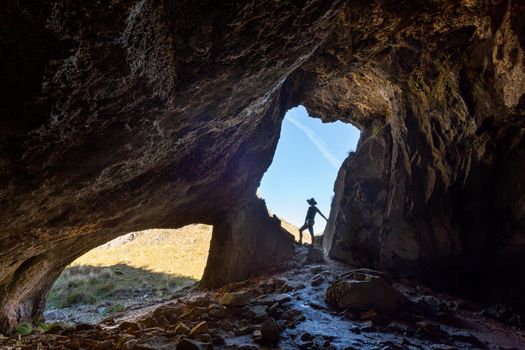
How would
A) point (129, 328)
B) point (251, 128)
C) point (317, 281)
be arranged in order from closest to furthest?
point (129, 328), point (251, 128), point (317, 281)

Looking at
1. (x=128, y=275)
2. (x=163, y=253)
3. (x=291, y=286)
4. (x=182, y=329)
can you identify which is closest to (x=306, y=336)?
(x=182, y=329)

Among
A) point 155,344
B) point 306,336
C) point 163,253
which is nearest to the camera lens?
point 155,344

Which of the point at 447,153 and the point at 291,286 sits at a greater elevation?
the point at 447,153

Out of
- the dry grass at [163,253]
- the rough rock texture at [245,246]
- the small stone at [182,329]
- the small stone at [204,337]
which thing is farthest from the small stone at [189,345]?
the dry grass at [163,253]

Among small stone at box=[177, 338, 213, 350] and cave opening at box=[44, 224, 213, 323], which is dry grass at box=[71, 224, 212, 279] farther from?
small stone at box=[177, 338, 213, 350]

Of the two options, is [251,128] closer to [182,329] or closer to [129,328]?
[182,329]

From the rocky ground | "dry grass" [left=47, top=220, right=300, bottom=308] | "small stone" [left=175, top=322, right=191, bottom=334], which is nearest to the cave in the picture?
the rocky ground

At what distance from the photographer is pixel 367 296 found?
662 cm

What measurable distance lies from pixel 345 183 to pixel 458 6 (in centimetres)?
778

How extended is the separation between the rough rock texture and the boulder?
471 centimetres

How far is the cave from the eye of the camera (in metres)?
3.01

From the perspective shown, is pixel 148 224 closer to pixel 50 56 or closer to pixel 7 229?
pixel 7 229

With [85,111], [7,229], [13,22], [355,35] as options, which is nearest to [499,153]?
[355,35]

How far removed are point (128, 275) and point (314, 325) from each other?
14.5m
